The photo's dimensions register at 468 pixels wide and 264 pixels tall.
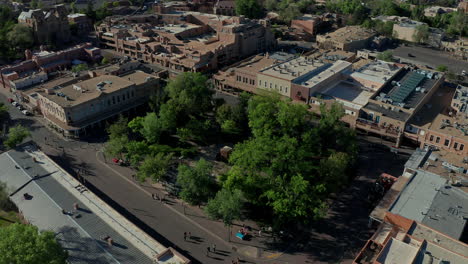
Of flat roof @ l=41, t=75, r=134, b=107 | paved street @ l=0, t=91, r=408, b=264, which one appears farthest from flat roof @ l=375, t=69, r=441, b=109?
flat roof @ l=41, t=75, r=134, b=107

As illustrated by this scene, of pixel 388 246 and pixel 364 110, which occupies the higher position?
pixel 364 110

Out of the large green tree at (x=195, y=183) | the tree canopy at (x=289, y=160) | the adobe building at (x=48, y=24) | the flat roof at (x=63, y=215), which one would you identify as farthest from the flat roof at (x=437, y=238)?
the adobe building at (x=48, y=24)

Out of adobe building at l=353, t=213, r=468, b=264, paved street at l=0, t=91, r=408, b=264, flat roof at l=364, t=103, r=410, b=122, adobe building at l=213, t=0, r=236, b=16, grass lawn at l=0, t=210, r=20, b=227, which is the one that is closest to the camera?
adobe building at l=353, t=213, r=468, b=264

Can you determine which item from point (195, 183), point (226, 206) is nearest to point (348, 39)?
point (195, 183)

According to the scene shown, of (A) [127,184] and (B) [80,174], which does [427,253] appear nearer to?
(A) [127,184]

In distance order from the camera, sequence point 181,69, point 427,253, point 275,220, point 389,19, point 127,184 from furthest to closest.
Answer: point 389,19
point 181,69
point 127,184
point 275,220
point 427,253

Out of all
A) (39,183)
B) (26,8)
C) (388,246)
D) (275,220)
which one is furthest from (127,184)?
(26,8)

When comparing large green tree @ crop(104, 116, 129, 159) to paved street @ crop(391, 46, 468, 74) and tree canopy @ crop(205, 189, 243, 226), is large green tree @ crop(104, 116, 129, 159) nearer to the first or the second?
tree canopy @ crop(205, 189, 243, 226)
